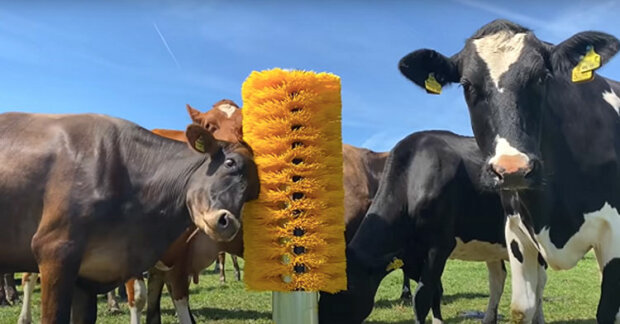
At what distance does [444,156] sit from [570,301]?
4.95m

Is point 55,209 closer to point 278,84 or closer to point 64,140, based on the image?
point 64,140

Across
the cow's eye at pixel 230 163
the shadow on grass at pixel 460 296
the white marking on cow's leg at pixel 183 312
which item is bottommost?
the shadow on grass at pixel 460 296

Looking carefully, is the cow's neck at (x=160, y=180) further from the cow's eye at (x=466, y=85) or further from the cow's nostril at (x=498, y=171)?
the cow's nostril at (x=498, y=171)

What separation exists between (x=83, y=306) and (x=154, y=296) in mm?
2575

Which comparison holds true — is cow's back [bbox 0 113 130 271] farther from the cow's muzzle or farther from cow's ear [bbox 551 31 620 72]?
cow's ear [bbox 551 31 620 72]

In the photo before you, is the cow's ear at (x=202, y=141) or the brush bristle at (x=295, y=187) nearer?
the brush bristle at (x=295, y=187)

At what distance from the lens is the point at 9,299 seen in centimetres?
1045

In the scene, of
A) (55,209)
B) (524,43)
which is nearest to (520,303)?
(524,43)

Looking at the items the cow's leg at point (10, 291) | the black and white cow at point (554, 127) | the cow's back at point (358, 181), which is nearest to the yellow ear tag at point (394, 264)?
the black and white cow at point (554, 127)

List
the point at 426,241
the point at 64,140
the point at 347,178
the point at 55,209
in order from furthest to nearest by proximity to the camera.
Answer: the point at 347,178
the point at 426,241
the point at 64,140
the point at 55,209

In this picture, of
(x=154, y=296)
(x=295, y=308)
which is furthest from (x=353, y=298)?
(x=154, y=296)

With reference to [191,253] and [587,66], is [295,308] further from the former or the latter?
[191,253]

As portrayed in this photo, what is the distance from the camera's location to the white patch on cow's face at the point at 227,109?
6.18 m

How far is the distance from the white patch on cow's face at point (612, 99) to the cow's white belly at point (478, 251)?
2.86 meters
